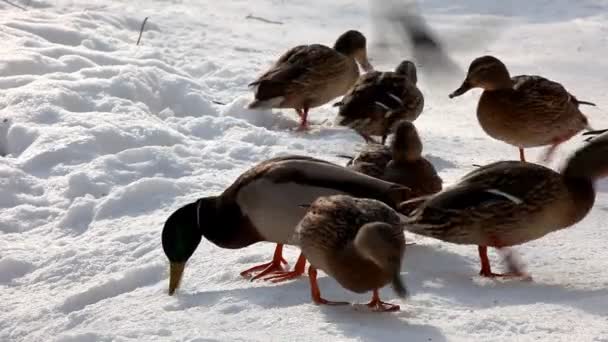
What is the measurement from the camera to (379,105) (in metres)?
7.31

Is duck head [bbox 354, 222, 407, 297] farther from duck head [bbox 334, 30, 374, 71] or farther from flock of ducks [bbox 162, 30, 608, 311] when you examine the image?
duck head [bbox 334, 30, 374, 71]

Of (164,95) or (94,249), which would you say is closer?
(94,249)

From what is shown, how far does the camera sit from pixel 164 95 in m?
8.36

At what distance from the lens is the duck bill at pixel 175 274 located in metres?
4.85

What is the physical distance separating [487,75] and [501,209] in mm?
2251

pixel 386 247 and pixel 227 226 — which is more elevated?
pixel 386 247

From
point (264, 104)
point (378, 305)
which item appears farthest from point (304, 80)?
point (378, 305)

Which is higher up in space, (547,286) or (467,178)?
(467,178)

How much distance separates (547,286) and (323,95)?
13.6 feet

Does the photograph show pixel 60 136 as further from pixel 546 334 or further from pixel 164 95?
pixel 546 334

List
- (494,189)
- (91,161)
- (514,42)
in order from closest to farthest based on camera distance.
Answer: (494,189) → (91,161) → (514,42)

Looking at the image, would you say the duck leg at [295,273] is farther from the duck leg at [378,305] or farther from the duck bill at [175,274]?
the duck leg at [378,305]

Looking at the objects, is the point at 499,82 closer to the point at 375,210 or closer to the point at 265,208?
the point at 265,208

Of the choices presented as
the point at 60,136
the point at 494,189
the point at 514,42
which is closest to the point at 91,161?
the point at 60,136
